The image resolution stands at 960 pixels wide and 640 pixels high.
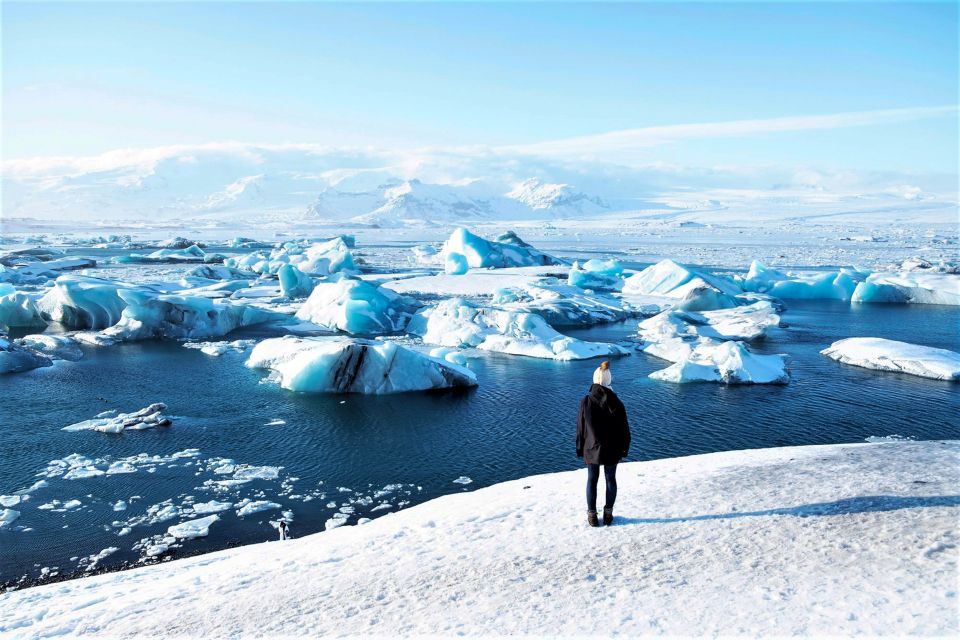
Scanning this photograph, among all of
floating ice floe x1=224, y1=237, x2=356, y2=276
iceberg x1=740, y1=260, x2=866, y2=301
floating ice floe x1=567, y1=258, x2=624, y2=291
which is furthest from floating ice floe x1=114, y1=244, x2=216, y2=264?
iceberg x1=740, y1=260, x2=866, y2=301

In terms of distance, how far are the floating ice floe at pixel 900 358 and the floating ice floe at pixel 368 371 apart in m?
10.7

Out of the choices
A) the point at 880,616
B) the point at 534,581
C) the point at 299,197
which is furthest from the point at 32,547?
the point at 299,197

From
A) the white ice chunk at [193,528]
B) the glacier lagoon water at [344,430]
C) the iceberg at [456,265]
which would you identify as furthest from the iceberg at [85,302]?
the iceberg at [456,265]

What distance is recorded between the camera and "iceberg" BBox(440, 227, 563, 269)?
44.2m

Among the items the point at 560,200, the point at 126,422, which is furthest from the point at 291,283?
the point at 560,200

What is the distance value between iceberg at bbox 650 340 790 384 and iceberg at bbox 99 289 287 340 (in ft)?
48.4

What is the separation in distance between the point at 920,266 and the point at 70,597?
152 ft

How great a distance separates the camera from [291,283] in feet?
102

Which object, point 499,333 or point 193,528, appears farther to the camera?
point 499,333

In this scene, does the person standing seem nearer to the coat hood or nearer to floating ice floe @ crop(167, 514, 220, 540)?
the coat hood

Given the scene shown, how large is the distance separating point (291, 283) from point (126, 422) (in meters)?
17.9

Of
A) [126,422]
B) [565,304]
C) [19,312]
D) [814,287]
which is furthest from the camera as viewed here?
[814,287]

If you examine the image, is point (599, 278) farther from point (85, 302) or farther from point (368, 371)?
point (85, 302)

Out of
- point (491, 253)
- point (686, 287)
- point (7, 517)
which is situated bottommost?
point (7, 517)
